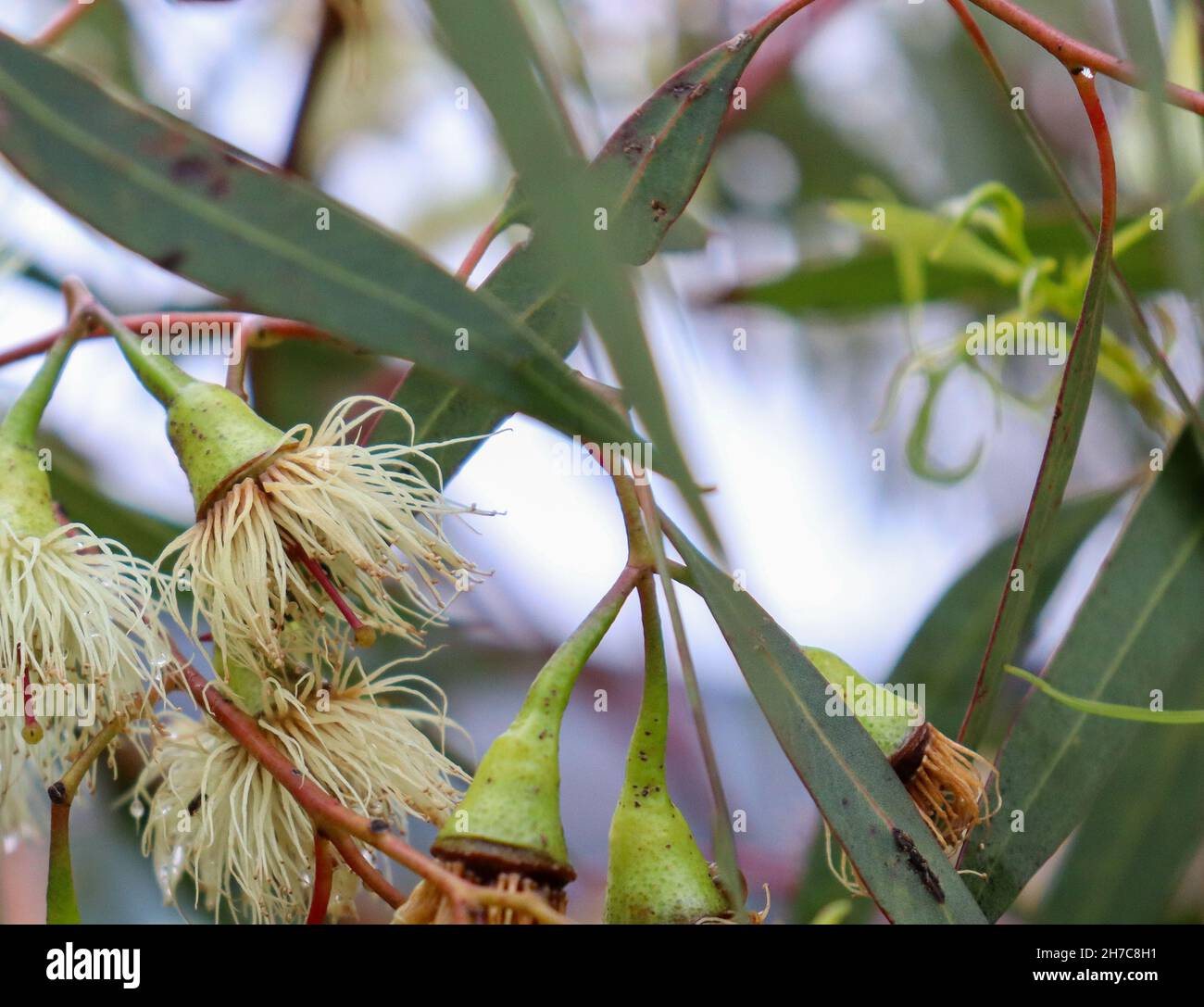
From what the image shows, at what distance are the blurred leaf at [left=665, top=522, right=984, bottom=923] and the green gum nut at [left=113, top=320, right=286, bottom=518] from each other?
240 millimetres

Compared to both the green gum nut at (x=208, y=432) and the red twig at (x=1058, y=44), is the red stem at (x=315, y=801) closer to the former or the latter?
the green gum nut at (x=208, y=432)

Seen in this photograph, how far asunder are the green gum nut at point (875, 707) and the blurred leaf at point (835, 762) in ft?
0.11

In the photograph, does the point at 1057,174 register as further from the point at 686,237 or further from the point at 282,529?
the point at 282,529

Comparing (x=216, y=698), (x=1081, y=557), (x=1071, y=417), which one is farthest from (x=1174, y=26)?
(x=216, y=698)

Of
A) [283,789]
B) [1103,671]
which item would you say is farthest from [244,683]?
[1103,671]

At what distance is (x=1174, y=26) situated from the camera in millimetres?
1127

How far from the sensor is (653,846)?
1.92 ft

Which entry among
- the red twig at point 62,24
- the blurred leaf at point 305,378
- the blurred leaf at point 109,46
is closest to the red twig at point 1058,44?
the red twig at point 62,24

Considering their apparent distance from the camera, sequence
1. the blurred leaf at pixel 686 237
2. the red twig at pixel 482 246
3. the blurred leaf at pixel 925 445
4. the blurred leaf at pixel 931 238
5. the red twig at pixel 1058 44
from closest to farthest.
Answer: the red twig at pixel 1058 44, the red twig at pixel 482 246, the blurred leaf at pixel 686 237, the blurred leaf at pixel 925 445, the blurred leaf at pixel 931 238

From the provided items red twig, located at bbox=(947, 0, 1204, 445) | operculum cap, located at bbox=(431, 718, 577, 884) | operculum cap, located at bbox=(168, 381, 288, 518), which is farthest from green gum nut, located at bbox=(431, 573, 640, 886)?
red twig, located at bbox=(947, 0, 1204, 445)

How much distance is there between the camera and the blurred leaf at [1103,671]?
2.23 feet

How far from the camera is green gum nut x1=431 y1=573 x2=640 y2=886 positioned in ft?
1.73

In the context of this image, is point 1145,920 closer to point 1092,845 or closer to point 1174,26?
point 1092,845

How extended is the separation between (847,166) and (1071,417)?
1.28 meters
